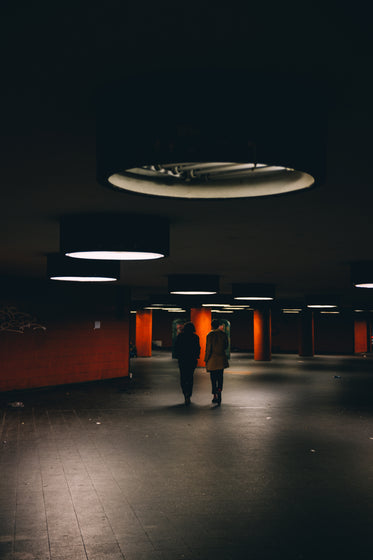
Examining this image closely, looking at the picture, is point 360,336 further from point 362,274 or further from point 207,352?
point 362,274

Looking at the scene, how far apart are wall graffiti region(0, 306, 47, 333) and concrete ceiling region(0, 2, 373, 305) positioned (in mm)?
9002

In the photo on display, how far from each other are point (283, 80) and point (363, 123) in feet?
2.77

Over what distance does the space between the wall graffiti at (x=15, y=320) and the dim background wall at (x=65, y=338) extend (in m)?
0.03

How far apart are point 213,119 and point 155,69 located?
398mm

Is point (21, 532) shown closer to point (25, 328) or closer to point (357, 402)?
point (357, 402)

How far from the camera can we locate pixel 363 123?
3510 mm

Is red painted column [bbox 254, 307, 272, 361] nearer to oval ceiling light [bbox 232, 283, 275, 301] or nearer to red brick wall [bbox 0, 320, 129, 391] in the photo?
red brick wall [bbox 0, 320, 129, 391]

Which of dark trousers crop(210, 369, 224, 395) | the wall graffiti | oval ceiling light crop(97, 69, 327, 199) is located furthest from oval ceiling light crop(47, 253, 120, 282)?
the wall graffiti

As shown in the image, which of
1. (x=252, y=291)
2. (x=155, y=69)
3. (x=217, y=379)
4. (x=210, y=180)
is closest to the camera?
(x=155, y=69)

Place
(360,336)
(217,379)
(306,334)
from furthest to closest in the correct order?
(360,336)
(306,334)
(217,379)

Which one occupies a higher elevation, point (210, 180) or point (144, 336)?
point (210, 180)

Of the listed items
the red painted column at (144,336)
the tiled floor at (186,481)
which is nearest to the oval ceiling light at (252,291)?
the tiled floor at (186,481)

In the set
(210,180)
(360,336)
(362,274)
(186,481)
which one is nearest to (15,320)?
(362,274)

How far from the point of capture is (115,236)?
6.12 metres
